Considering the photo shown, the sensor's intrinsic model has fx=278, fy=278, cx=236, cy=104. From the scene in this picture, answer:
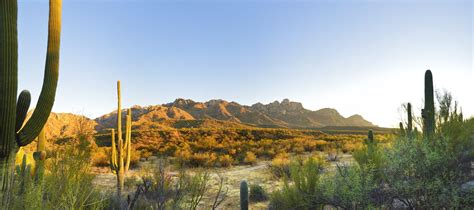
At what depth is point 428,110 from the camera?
827cm

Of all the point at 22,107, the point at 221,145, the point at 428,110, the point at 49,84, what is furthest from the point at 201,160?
the point at 22,107

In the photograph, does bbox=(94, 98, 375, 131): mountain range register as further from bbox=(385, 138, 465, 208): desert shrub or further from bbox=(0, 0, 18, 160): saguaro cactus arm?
bbox=(0, 0, 18, 160): saguaro cactus arm

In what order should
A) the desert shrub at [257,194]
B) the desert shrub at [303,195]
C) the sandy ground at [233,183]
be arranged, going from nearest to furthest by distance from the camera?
the desert shrub at [303,195] → the sandy ground at [233,183] → the desert shrub at [257,194]

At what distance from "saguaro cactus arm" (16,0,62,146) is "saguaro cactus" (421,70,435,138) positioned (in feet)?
26.3

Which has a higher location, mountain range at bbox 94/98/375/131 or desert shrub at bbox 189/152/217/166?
mountain range at bbox 94/98/375/131

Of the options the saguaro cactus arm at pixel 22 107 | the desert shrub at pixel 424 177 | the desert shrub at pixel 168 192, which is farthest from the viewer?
the desert shrub at pixel 424 177

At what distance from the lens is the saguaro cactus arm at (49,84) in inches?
120

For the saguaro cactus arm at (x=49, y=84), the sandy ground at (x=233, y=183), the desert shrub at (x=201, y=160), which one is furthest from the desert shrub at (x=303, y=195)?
the desert shrub at (x=201, y=160)

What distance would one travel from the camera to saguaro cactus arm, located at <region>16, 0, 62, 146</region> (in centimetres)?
306

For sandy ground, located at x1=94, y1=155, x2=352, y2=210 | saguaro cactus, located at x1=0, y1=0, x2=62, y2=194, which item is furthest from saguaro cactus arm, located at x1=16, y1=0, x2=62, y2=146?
sandy ground, located at x1=94, y1=155, x2=352, y2=210

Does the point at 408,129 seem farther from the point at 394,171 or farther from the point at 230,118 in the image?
the point at 230,118

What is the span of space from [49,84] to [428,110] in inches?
369

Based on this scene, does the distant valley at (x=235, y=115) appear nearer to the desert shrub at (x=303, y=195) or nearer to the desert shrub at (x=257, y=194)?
the desert shrub at (x=257, y=194)

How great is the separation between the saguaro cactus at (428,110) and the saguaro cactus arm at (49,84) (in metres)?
8.00
